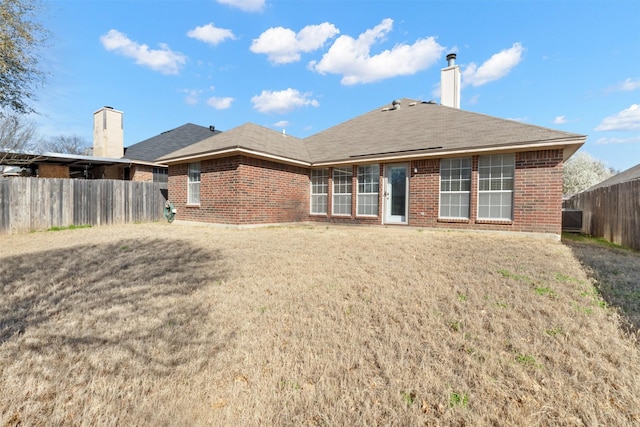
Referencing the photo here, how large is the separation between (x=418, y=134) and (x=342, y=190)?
372 centimetres

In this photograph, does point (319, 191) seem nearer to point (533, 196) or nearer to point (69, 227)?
point (533, 196)

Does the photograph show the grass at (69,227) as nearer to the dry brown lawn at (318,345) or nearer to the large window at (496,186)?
the dry brown lawn at (318,345)

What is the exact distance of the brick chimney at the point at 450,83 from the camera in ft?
44.9

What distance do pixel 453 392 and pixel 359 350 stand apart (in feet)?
2.63

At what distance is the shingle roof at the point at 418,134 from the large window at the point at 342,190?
26.9 inches

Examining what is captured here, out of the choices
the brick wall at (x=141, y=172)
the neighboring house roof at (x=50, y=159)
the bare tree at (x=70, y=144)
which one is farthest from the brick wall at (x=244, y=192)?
the bare tree at (x=70, y=144)

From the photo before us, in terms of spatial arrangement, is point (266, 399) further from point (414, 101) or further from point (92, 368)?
point (414, 101)

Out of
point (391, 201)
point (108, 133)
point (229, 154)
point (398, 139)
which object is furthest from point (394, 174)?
point (108, 133)

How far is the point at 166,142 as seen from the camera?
63.2 feet

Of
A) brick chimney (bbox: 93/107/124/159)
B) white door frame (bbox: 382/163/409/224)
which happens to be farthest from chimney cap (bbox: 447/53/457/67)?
brick chimney (bbox: 93/107/124/159)

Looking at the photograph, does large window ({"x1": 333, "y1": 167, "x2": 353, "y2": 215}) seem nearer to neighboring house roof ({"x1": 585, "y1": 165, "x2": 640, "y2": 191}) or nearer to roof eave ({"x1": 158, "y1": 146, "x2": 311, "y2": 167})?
roof eave ({"x1": 158, "y1": 146, "x2": 311, "y2": 167})

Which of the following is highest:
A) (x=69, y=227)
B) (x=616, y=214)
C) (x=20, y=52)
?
(x=20, y=52)

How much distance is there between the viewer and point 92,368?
226 centimetres

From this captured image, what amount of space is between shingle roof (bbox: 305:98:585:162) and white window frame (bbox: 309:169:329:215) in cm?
75
